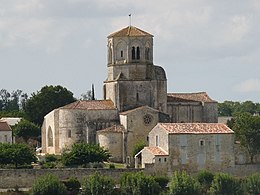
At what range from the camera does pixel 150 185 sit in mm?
62094

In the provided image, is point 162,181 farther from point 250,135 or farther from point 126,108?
point 126,108

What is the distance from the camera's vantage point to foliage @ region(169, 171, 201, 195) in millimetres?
62281

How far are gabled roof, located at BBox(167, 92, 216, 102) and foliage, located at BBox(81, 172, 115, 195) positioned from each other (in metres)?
15.9

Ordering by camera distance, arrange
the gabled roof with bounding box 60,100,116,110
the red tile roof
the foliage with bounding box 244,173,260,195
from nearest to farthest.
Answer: the foliage with bounding box 244,173,260,195 → the red tile roof → the gabled roof with bounding box 60,100,116,110

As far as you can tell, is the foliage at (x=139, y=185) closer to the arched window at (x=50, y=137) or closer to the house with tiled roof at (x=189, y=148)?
the house with tiled roof at (x=189, y=148)

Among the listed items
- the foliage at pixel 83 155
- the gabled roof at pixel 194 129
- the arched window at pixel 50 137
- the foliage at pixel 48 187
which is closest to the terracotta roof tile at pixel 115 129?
the foliage at pixel 83 155

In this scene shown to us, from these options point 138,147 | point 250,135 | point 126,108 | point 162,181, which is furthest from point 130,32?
point 162,181

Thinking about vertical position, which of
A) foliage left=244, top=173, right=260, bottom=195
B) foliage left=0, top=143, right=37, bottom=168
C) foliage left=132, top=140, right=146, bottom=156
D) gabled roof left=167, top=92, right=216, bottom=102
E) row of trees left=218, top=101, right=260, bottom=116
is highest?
row of trees left=218, top=101, right=260, bottom=116

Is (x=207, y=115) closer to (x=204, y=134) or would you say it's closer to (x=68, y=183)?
(x=204, y=134)

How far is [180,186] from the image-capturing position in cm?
6238

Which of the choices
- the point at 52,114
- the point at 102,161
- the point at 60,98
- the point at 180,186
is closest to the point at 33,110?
the point at 60,98

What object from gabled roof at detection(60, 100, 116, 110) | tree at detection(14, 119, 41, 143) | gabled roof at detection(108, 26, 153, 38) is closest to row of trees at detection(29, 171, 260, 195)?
gabled roof at detection(60, 100, 116, 110)

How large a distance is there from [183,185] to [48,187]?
7.35 metres

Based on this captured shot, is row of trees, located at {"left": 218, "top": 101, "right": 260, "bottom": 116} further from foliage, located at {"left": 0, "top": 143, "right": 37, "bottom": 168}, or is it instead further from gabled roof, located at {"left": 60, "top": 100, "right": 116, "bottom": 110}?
foliage, located at {"left": 0, "top": 143, "right": 37, "bottom": 168}
